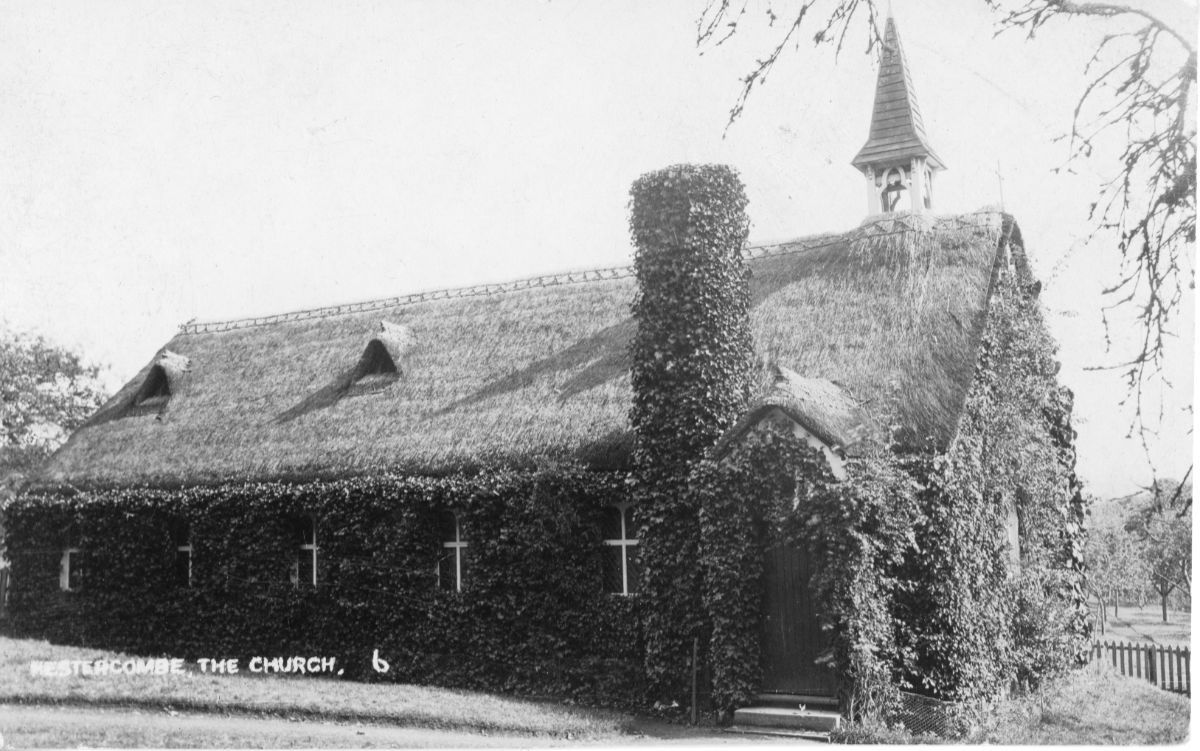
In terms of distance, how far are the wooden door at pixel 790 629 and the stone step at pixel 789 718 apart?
42 cm

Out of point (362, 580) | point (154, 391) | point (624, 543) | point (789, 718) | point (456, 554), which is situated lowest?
point (789, 718)

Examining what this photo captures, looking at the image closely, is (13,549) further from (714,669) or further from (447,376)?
(714,669)

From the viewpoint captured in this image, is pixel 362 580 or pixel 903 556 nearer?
pixel 903 556

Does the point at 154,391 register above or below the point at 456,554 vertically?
above

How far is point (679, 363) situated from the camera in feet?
46.9

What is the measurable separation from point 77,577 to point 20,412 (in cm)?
709

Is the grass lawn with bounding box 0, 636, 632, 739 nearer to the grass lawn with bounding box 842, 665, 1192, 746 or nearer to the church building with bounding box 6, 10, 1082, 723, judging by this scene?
the church building with bounding box 6, 10, 1082, 723

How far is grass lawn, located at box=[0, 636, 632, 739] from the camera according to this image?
12.7 meters

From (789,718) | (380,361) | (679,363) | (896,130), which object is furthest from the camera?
(380,361)

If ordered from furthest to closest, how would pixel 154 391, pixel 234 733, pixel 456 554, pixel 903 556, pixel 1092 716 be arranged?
pixel 154 391 < pixel 456 554 < pixel 1092 716 < pixel 903 556 < pixel 234 733

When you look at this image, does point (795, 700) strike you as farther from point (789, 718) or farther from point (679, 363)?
point (679, 363)

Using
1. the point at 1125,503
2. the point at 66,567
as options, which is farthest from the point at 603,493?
the point at 66,567

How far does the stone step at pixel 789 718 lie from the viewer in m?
12.1

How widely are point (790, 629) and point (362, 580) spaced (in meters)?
7.38
